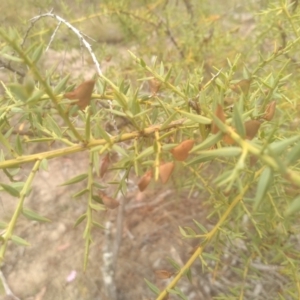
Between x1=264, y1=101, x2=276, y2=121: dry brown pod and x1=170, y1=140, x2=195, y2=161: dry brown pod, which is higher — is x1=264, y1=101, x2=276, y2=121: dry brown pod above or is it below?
below

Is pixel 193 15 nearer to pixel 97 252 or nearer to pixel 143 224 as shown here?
pixel 143 224

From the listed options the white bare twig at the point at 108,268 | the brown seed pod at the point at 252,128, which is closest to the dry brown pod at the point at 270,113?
the brown seed pod at the point at 252,128

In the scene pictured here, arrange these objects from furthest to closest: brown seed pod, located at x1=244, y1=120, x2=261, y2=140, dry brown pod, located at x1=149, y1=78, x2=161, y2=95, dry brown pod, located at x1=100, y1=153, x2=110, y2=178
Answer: dry brown pod, located at x1=149, y1=78, x2=161, y2=95, dry brown pod, located at x1=100, y1=153, x2=110, y2=178, brown seed pod, located at x1=244, y1=120, x2=261, y2=140

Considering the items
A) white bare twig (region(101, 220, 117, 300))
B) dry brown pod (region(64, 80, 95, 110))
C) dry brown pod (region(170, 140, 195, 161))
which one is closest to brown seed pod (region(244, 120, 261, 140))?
dry brown pod (region(170, 140, 195, 161))

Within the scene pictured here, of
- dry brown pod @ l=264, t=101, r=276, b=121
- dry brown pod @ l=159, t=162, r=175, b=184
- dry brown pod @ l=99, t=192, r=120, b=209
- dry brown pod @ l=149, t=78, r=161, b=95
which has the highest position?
dry brown pod @ l=159, t=162, r=175, b=184

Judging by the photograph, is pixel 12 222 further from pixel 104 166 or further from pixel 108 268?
pixel 108 268

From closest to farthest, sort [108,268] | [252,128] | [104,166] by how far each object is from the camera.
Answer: [252,128]
[104,166]
[108,268]

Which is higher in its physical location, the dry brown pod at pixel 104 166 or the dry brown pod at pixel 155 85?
the dry brown pod at pixel 155 85

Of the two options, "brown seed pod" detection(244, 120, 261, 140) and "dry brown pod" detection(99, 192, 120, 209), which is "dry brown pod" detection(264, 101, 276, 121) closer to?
"brown seed pod" detection(244, 120, 261, 140)

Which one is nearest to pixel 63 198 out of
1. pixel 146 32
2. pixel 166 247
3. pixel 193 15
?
pixel 166 247

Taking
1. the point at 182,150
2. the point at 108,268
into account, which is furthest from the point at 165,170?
the point at 108,268

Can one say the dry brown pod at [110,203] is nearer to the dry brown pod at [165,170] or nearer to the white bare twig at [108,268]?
the dry brown pod at [165,170]
